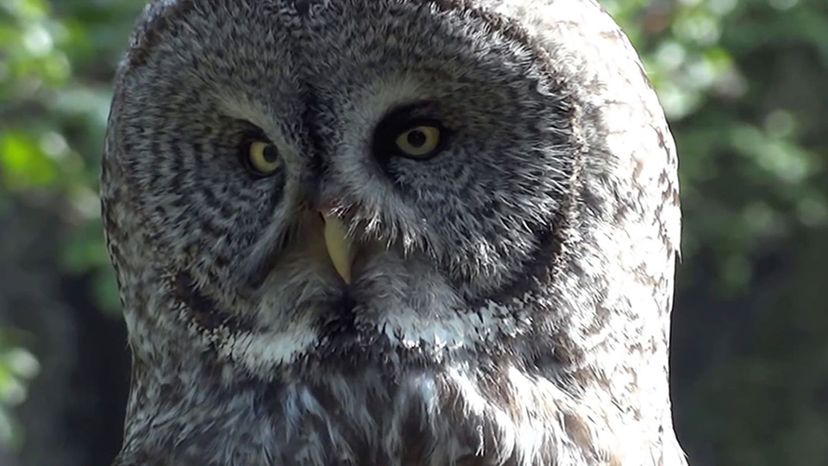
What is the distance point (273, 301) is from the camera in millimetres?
1807

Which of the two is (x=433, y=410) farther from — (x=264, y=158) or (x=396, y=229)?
(x=264, y=158)

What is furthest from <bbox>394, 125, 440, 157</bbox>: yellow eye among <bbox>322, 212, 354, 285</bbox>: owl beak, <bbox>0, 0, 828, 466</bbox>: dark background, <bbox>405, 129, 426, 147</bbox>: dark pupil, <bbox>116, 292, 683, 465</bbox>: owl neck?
<bbox>0, 0, 828, 466</bbox>: dark background

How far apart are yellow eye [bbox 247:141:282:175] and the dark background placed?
1.62 m

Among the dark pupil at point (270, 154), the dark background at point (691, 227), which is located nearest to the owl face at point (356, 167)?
the dark pupil at point (270, 154)

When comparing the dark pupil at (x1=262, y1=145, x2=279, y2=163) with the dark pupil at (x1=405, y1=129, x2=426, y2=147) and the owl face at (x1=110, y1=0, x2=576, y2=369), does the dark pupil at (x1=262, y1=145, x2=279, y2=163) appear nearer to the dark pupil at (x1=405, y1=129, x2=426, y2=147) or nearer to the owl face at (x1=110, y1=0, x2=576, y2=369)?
the owl face at (x1=110, y1=0, x2=576, y2=369)

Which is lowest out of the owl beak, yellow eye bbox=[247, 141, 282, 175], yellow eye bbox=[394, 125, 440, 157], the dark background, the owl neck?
the dark background

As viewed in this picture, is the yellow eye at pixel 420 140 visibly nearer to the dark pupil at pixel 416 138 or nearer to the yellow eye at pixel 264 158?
the dark pupil at pixel 416 138

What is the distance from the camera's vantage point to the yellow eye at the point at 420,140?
1755 millimetres

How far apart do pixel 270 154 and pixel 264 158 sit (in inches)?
0.4

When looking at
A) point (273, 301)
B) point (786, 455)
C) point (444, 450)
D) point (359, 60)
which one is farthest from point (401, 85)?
point (786, 455)

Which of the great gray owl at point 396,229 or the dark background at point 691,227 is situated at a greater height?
the great gray owl at point 396,229

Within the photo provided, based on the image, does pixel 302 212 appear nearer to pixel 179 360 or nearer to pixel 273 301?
pixel 273 301

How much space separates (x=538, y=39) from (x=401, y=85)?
7.0 inches

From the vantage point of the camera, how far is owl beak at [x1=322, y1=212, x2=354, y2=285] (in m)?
1.75
